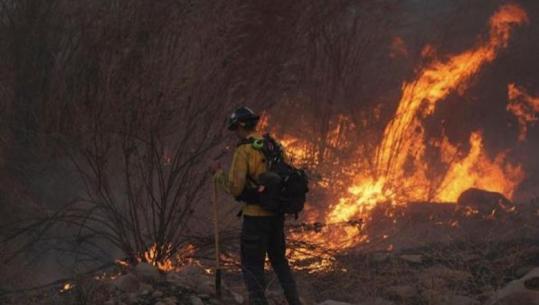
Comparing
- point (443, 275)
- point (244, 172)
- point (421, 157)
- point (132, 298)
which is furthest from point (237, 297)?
point (421, 157)

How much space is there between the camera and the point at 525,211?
1356cm

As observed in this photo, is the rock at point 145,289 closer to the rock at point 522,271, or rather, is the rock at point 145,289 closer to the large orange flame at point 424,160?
the rock at point 522,271

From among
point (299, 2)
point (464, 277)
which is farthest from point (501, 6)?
point (464, 277)

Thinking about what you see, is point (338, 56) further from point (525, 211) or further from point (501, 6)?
point (501, 6)

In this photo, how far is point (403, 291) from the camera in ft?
23.6

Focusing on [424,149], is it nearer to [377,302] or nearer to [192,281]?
[377,302]

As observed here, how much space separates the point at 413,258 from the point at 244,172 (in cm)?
395

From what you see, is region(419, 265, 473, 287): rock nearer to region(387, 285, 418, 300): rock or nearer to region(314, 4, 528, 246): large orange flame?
region(387, 285, 418, 300): rock

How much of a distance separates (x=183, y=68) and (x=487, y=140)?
16088 millimetres

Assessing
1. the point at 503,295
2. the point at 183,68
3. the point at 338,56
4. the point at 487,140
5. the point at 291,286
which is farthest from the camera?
the point at 487,140

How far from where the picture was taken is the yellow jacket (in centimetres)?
552

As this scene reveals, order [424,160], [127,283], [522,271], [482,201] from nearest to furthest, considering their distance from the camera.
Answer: [127,283] < [522,271] < [482,201] < [424,160]

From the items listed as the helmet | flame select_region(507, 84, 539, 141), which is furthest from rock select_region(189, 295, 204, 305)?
flame select_region(507, 84, 539, 141)

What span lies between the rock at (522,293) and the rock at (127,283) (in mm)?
3276
